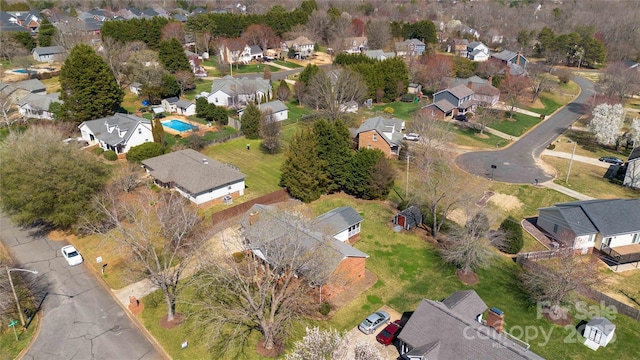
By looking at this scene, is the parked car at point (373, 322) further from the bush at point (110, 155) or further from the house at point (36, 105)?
the house at point (36, 105)

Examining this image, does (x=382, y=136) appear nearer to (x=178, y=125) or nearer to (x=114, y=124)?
(x=178, y=125)

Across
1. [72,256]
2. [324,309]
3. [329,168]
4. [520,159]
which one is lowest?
[520,159]

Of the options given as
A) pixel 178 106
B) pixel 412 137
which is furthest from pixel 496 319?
pixel 178 106

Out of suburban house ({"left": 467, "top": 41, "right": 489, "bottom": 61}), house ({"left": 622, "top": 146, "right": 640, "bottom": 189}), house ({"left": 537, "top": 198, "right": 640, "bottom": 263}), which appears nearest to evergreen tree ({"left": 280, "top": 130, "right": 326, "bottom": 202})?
house ({"left": 537, "top": 198, "right": 640, "bottom": 263})

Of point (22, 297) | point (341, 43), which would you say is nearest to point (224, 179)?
point (22, 297)

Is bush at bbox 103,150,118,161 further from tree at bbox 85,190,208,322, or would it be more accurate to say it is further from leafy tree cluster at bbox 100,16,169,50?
leafy tree cluster at bbox 100,16,169,50
